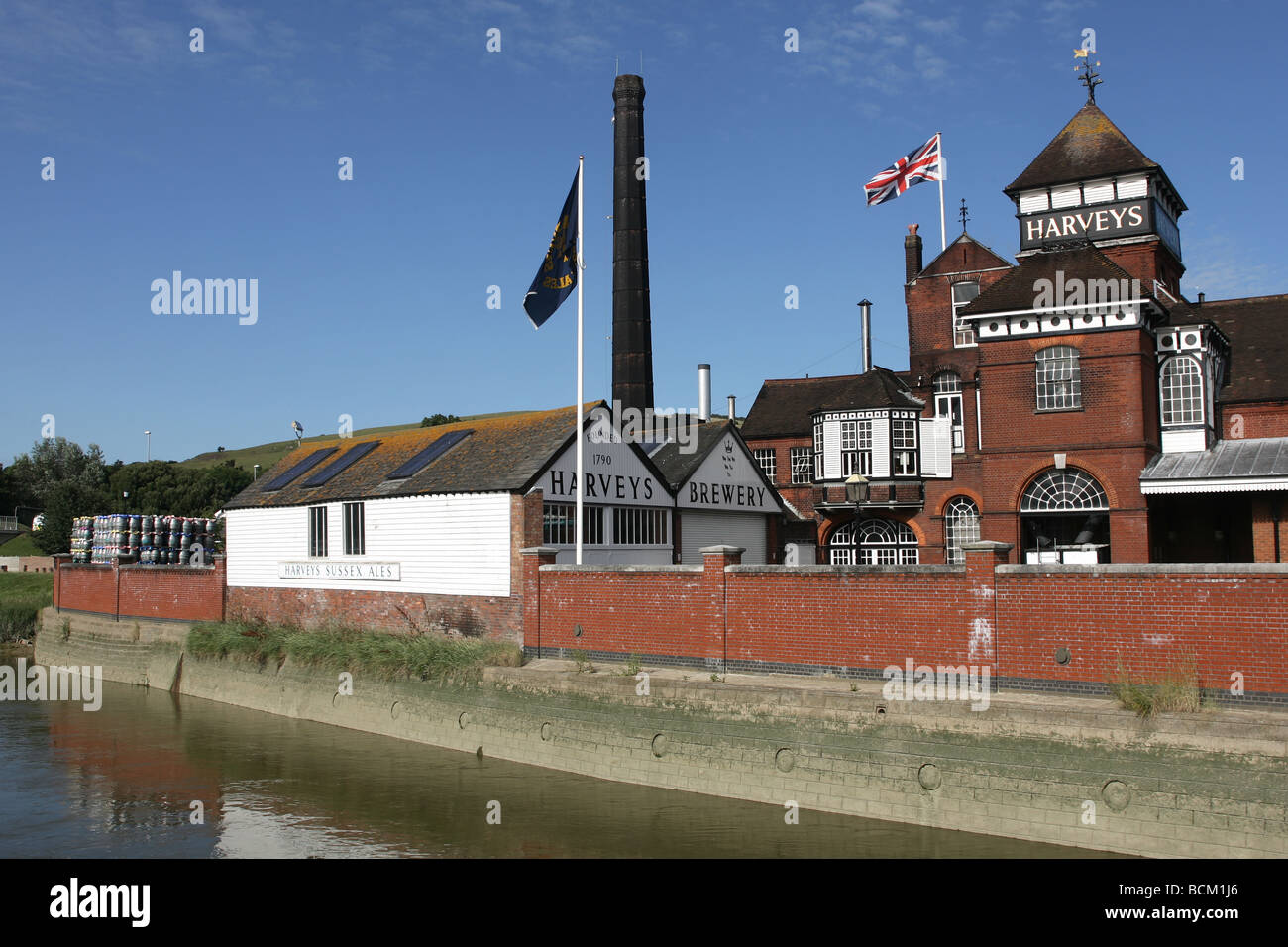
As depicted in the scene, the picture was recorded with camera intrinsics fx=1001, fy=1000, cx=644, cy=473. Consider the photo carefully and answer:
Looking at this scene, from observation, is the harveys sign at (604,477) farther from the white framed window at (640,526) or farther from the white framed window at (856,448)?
the white framed window at (856,448)

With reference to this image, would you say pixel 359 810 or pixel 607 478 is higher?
pixel 607 478

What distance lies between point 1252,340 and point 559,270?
20.5m

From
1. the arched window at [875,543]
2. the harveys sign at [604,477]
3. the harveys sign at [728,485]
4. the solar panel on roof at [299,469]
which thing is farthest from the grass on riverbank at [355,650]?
the arched window at [875,543]

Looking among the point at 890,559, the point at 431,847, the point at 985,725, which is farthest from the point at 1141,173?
the point at 431,847

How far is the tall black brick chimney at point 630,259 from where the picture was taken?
35.5m

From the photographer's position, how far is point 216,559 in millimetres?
30500

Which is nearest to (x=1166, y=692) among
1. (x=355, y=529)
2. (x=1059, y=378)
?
(x=1059, y=378)

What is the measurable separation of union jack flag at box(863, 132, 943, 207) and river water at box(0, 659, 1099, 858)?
2546 cm

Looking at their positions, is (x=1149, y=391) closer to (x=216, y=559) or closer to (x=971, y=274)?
(x=971, y=274)

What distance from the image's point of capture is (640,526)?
2564 cm

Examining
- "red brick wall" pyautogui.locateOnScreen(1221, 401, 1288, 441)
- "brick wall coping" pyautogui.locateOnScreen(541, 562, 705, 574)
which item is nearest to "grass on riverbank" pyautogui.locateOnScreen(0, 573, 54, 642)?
"brick wall coping" pyautogui.locateOnScreen(541, 562, 705, 574)

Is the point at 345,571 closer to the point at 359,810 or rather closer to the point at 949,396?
the point at 359,810

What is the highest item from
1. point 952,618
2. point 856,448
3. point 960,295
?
point 960,295
